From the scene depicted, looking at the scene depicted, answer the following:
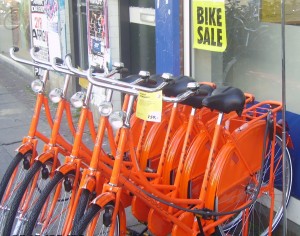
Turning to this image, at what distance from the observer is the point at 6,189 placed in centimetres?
390

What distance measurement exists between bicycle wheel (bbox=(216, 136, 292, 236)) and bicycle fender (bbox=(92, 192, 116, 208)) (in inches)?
39.9

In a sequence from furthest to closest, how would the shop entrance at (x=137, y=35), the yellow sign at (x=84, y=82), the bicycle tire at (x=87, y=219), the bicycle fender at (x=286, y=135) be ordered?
the shop entrance at (x=137, y=35) < the bicycle fender at (x=286, y=135) < the yellow sign at (x=84, y=82) < the bicycle tire at (x=87, y=219)

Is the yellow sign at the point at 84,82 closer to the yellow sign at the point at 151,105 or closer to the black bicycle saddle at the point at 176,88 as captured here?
the black bicycle saddle at the point at 176,88

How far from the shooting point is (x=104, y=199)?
10.4 ft

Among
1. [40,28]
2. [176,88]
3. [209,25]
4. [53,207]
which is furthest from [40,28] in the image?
[53,207]

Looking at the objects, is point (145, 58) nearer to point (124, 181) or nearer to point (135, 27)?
point (135, 27)

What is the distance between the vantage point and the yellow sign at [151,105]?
3.19 meters

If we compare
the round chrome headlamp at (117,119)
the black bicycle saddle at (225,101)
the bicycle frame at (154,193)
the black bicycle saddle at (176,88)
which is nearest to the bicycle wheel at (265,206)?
the bicycle frame at (154,193)

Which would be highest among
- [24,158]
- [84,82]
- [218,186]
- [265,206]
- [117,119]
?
[84,82]

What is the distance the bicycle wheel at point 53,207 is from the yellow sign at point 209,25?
187cm

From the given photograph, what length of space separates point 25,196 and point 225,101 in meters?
1.43

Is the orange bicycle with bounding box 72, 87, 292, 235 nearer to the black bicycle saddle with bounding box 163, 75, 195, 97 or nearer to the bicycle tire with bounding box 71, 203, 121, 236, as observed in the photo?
the bicycle tire with bounding box 71, 203, 121, 236

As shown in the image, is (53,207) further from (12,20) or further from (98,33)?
(12,20)

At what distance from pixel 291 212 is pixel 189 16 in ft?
6.13
